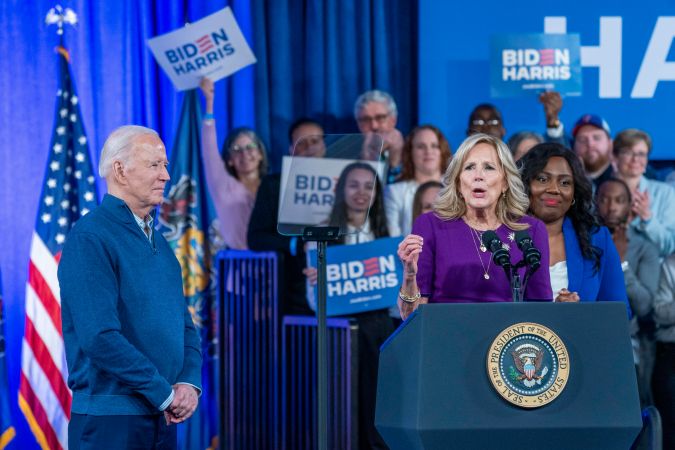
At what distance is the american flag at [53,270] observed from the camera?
5.48m

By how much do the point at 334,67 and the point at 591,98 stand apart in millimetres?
1546

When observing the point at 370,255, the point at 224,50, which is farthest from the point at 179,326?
the point at 224,50

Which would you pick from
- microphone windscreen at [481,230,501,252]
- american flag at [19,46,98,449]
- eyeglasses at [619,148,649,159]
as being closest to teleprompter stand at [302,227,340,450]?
microphone windscreen at [481,230,501,252]

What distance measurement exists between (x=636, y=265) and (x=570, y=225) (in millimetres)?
2035

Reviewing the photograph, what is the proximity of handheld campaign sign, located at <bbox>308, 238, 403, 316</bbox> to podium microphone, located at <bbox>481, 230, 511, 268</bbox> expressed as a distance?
234 cm

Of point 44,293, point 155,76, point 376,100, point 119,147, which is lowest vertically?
point 44,293

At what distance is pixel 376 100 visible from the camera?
5590 mm

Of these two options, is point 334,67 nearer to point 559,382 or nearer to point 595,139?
point 595,139

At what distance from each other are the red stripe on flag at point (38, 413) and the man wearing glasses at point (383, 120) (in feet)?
7.38

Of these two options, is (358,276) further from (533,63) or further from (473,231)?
(473,231)

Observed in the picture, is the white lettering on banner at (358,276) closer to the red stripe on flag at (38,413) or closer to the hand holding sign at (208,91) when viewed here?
the hand holding sign at (208,91)

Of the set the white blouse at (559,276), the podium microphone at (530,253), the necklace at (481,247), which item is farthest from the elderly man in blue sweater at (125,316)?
the white blouse at (559,276)

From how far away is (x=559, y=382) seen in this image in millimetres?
2287

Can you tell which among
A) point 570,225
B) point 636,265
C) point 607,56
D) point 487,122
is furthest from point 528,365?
point 607,56
